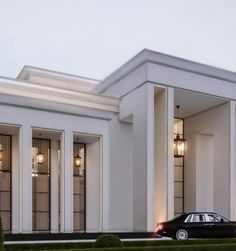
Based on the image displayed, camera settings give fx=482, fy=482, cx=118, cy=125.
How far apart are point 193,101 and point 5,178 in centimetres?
1032

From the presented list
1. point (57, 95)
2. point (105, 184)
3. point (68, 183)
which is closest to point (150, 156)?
point (105, 184)

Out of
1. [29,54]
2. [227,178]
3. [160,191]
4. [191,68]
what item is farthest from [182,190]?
[29,54]

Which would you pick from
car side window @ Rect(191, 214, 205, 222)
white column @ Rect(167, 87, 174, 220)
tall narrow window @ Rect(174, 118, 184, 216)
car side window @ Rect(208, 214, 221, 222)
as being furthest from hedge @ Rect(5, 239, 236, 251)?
tall narrow window @ Rect(174, 118, 184, 216)

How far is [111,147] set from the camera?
24.9m

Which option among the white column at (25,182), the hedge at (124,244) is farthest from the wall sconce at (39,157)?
the hedge at (124,244)

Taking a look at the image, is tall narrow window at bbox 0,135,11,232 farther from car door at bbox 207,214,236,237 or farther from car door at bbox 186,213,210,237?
car door at bbox 207,214,236,237

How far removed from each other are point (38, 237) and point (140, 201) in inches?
239

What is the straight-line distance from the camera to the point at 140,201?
2239 centimetres

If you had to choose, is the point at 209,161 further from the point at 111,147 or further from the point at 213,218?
the point at 213,218

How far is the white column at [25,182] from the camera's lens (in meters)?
20.4

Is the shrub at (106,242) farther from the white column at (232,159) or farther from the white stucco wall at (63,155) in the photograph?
the white column at (232,159)

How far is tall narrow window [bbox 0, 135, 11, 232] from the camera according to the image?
22828mm

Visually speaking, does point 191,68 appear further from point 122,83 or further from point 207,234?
point 207,234

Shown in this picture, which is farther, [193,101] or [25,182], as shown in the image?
Result: [193,101]
